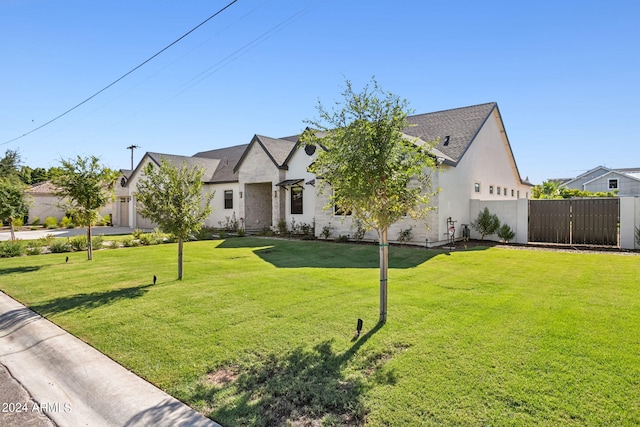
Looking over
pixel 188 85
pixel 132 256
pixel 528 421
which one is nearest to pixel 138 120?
pixel 188 85

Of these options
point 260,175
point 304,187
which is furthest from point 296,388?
point 260,175

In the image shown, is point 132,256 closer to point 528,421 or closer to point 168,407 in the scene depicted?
point 168,407

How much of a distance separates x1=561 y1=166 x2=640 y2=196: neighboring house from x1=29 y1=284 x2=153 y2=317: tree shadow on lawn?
46.8 m

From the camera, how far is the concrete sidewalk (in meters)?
3.28

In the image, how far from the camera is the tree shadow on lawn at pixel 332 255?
1105 cm

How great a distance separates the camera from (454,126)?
716 inches

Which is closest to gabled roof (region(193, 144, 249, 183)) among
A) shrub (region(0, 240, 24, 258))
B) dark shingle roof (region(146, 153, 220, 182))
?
dark shingle roof (region(146, 153, 220, 182))

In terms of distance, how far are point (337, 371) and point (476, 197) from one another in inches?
655

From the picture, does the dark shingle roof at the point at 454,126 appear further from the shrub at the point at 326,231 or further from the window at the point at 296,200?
the window at the point at 296,200

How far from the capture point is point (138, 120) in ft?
75.0

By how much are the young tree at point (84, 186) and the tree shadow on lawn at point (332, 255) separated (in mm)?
5404

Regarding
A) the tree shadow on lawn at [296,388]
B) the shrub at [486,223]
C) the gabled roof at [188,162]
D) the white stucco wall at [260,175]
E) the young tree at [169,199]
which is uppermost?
the gabled roof at [188,162]

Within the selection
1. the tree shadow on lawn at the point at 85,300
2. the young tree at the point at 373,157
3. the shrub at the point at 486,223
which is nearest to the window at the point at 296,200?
the shrub at the point at 486,223

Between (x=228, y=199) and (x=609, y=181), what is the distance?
1711 inches
